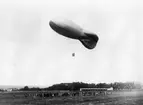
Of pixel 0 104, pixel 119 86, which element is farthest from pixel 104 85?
pixel 0 104

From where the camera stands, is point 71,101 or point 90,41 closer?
point 90,41

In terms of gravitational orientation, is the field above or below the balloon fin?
below

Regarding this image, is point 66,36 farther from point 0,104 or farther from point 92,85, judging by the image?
point 92,85

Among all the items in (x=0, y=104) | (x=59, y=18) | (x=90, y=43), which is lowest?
(x=0, y=104)

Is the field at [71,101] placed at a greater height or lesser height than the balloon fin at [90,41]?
lesser

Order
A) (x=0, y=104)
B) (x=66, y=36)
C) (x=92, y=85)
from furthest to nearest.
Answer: (x=92, y=85) → (x=0, y=104) → (x=66, y=36)

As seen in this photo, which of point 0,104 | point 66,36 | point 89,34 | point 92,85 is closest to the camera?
point 66,36

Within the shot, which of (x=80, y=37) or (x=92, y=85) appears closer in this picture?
(x=80, y=37)

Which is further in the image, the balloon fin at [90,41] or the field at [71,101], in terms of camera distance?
the field at [71,101]

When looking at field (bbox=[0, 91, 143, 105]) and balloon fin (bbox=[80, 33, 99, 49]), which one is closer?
balloon fin (bbox=[80, 33, 99, 49])

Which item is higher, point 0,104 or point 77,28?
point 77,28

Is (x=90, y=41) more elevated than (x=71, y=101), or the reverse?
(x=90, y=41)
